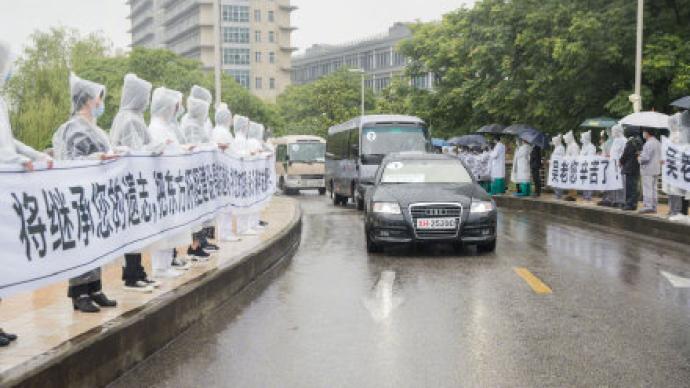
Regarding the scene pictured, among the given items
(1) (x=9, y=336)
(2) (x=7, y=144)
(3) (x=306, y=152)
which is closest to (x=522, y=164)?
(3) (x=306, y=152)

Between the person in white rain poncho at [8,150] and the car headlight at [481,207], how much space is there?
25.3ft

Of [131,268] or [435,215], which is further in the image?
[435,215]

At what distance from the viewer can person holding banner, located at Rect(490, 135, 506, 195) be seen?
30.0 m

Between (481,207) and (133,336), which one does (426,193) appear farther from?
(133,336)

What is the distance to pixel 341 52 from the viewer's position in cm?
13512

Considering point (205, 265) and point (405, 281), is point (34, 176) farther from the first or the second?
point (405, 281)

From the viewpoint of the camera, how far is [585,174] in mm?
24234

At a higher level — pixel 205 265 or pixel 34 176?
pixel 34 176

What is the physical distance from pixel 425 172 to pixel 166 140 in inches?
232

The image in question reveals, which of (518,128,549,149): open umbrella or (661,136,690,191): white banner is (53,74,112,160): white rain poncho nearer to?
(661,136,690,191): white banner

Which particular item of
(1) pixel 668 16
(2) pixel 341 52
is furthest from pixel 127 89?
(2) pixel 341 52

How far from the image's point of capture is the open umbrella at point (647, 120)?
2119cm

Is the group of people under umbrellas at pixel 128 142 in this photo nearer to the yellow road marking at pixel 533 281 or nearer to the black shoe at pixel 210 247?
the black shoe at pixel 210 247

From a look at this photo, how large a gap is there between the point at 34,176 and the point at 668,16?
25.9 meters
